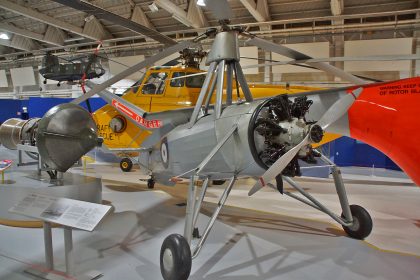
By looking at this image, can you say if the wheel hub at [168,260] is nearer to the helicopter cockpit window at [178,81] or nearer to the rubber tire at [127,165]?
the helicopter cockpit window at [178,81]

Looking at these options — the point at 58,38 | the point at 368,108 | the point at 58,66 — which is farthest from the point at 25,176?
the point at 58,38

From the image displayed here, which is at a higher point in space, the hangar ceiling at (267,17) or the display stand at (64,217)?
the hangar ceiling at (267,17)

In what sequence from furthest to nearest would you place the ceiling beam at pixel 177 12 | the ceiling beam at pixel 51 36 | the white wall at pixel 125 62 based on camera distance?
1. the white wall at pixel 125 62
2. the ceiling beam at pixel 51 36
3. the ceiling beam at pixel 177 12

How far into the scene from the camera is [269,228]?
417 centimetres

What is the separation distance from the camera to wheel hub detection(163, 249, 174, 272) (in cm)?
267

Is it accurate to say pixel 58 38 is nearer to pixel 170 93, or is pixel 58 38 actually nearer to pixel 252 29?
pixel 252 29

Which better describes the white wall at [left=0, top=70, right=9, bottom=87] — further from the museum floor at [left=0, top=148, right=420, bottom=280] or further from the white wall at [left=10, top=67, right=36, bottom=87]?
the museum floor at [left=0, top=148, right=420, bottom=280]

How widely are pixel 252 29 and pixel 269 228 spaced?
27.7ft

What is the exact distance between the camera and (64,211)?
2.69m

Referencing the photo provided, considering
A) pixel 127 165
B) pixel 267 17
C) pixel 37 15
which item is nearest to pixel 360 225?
pixel 127 165

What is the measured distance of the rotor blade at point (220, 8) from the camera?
119 inches

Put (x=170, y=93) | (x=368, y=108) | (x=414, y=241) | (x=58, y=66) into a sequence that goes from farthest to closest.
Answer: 1. (x=58, y=66)
2. (x=170, y=93)
3. (x=414, y=241)
4. (x=368, y=108)

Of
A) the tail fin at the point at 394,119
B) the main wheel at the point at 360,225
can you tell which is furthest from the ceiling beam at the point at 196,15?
the main wheel at the point at 360,225

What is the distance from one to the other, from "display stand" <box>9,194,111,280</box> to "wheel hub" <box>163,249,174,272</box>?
2.06ft
